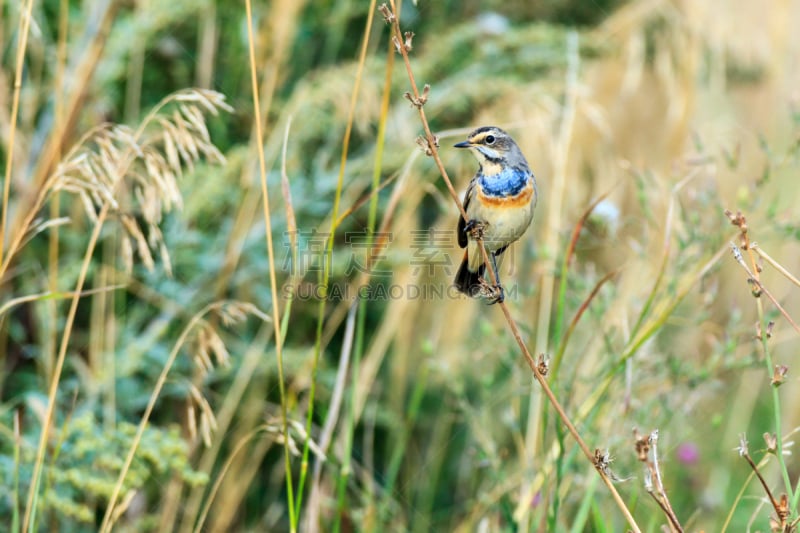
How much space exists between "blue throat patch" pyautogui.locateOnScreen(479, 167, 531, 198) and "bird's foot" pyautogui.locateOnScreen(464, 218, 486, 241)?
0.31 ft

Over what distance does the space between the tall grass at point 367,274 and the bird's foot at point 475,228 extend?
193 millimetres

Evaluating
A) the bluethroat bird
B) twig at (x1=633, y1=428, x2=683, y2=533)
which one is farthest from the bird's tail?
twig at (x1=633, y1=428, x2=683, y2=533)

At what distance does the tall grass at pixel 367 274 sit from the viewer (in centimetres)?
241

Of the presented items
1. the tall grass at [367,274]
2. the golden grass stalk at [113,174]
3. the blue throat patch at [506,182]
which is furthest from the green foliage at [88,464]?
the blue throat patch at [506,182]

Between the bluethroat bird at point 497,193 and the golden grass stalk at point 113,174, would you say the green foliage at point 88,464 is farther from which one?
the bluethroat bird at point 497,193

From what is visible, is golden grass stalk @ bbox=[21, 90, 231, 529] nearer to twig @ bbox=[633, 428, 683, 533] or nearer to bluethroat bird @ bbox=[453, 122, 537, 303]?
bluethroat bird @ bbox=[453, 122, 537, 303]

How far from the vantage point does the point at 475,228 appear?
205 cm

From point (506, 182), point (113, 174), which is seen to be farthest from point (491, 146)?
point (113, 174)

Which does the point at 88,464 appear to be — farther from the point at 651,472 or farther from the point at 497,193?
the point at 651,472

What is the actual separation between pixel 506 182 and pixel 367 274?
49 centimetres

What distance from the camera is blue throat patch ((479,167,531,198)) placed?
2326 millimetres

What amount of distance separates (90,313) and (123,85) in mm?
1015

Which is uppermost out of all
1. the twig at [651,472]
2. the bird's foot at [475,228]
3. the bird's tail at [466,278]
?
the bird's foot at [475,228]

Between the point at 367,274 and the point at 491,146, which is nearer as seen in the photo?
the point at 367,274
